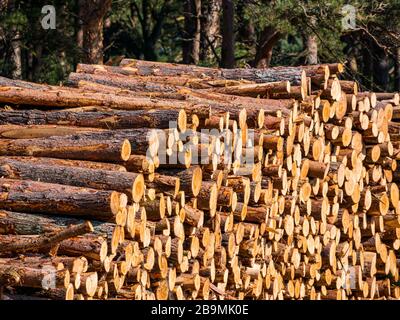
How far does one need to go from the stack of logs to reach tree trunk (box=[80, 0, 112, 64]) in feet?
14.7

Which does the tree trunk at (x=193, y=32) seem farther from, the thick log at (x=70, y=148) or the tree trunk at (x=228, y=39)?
the thick log at (x=70, y=148)

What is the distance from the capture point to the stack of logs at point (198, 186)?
24.9ft

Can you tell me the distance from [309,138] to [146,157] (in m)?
2.64

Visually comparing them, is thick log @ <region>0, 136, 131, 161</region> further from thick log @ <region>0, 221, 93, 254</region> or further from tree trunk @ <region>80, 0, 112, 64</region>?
tree trunk @ <region>80, 0, 112, 64</region>

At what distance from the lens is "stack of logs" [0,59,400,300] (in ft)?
24.9

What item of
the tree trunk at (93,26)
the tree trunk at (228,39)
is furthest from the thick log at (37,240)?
the tree trunk at (228,39)

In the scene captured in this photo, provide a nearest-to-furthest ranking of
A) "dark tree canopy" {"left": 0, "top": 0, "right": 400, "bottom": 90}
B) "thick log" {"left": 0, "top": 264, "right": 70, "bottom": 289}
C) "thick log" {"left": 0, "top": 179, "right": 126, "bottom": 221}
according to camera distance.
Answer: "thick log" {"left": 0, "top": 264, "right": 70, "bottom": 289}
"thick log" {"left": 0, "top": 179, "right": 126, "bottom": 221}
"dark tree canopy" {"left": 0, "top": 0, "right": 400, "bottom": 90}

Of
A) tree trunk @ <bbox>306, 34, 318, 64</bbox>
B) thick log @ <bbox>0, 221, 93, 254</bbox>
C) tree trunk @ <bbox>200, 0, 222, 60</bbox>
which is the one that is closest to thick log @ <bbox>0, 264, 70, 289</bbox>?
thick log @ <bbox>0, 221, 93, 254</bbox>

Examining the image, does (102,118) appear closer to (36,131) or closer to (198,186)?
(36,131)

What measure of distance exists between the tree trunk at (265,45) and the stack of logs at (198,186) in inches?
246

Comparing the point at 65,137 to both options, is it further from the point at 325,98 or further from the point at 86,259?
the point at 325,98

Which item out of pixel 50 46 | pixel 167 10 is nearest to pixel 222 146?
pixel 50 46

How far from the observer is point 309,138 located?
33.3 ft

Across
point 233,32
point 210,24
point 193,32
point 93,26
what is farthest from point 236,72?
point 193,32
